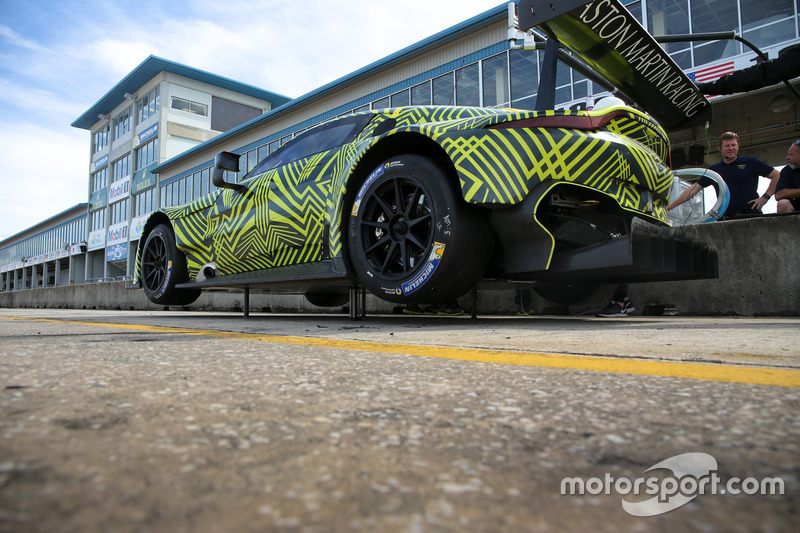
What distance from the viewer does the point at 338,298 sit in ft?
21.1

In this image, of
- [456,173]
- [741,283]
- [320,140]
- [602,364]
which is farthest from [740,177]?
[602,364]

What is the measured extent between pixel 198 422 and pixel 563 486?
1.98ft

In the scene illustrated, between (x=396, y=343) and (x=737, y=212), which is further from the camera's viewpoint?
(x=737, y=212)

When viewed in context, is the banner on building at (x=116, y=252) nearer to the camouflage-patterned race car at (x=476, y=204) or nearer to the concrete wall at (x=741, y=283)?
the camouflage-patterned race car at (x=476, y=204)

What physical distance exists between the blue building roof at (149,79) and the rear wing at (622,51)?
118 feet

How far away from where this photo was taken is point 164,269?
5.94 m

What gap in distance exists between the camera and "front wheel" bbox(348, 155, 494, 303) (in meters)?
3.05

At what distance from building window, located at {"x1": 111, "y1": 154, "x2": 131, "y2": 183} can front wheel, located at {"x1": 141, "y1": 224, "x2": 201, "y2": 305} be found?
37221 mm

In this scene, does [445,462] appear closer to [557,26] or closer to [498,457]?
[498,457]

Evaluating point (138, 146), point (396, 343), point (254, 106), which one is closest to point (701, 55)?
point (396, 343)

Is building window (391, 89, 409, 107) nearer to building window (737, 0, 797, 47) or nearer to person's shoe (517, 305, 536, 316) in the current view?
building window (737, 0, 797, 47)

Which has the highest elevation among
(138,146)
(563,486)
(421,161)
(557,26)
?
(138,146)

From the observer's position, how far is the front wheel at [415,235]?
305 cm

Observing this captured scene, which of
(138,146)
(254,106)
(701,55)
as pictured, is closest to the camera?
(701,55)
